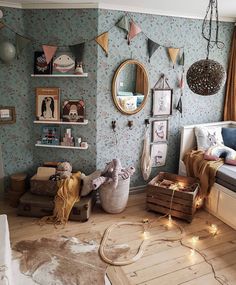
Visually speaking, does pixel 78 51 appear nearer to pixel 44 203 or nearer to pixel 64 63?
pixel 64 63

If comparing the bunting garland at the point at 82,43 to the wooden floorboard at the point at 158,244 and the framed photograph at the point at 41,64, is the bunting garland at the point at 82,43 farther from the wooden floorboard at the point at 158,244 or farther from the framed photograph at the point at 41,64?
the wooden floorboard at the point at 158,244

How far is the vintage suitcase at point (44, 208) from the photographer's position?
2.96 metres

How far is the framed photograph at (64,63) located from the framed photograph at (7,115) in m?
0.69

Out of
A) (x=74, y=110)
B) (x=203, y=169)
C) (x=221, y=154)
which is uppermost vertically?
(x=74, y=110)

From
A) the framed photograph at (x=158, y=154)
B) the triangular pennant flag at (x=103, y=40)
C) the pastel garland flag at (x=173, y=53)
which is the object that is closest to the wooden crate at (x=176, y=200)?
the framed photograph at (x=158, y=154)

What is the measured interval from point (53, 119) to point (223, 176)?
2.03 meters

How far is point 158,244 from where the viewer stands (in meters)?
2.67

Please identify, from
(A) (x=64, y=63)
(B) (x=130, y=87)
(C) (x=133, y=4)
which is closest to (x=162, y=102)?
(B) (x=130, y=87)

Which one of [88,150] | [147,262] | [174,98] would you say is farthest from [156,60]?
[147,262]

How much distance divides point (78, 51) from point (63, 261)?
2.14 m

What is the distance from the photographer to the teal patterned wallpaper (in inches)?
119

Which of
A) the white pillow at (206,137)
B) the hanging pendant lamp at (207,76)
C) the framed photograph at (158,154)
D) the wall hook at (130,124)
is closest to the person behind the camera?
the hanging pendant lamp at (207,76)

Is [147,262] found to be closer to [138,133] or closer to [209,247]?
[209,247]

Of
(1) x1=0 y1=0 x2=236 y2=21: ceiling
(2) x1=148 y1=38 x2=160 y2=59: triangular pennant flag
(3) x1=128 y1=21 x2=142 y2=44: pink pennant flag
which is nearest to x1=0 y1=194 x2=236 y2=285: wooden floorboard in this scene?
(2) x1=148 y1=38 x2=160 y2=59: triangular pennant flag
